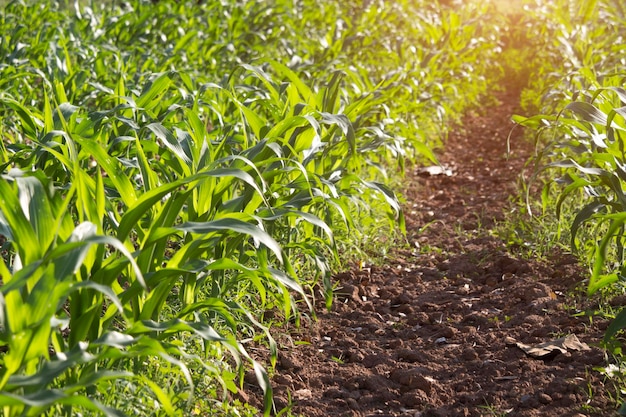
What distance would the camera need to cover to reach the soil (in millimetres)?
2609

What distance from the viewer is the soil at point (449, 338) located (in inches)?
103

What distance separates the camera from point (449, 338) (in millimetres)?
3160

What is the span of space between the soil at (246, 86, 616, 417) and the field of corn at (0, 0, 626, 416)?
0.53ft

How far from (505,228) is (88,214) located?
2.67 m

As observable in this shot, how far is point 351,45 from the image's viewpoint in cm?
682

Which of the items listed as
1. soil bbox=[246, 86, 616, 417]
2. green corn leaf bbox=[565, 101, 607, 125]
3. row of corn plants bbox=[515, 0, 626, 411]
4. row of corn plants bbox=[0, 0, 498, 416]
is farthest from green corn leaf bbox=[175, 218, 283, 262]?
green corn leaf bbox=[565, 101, 607, 125]

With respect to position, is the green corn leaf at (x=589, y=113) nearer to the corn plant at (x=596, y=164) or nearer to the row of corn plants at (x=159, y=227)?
the corn plant at (x=596, y=164)

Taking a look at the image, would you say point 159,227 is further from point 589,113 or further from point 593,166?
point 593,166

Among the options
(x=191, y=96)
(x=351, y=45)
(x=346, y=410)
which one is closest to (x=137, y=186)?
(x=191, y=96)

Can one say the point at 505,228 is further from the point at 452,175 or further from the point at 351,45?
the point at 351,45

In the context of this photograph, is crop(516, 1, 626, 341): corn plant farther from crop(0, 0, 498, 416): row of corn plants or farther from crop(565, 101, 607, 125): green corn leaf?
crop(0, 0, 498, 416): row of corn plants

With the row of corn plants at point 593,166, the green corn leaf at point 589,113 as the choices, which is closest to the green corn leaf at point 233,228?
the row of corn plants at point 593,166

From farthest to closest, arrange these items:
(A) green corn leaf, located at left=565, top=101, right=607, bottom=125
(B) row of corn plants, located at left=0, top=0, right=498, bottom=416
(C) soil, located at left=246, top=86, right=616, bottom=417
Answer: (A) green corn leaf, located at left=565, top=101, right=607, bottom=125
(C) soil, located at left=246, top=86, right=616, bottom=417
(B) row of corn plants, located at left=0, top=0, right=498, bottom=416

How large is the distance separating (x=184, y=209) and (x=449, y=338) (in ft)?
3.73
